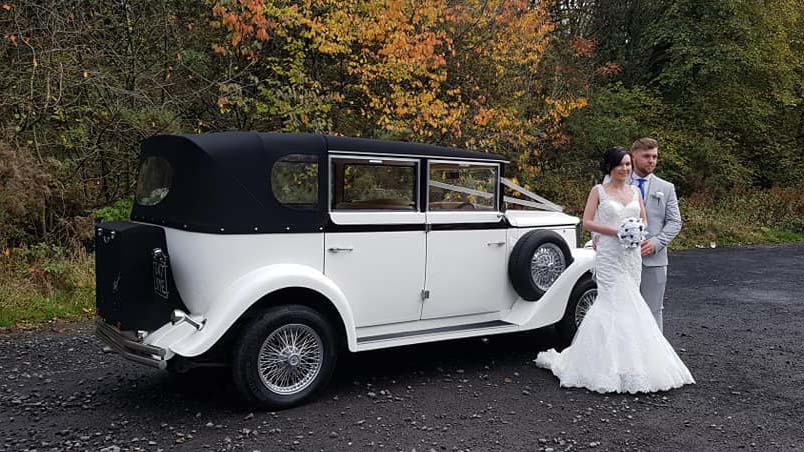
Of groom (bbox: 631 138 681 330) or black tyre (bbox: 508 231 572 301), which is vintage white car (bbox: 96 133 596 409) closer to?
black tyre (bbox: 508 231 572 301)

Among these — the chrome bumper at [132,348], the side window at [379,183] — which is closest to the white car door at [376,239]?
the side window at [379,183]

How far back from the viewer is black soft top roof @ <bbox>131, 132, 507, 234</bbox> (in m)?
4.52

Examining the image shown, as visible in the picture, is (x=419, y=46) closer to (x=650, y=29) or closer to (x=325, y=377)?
(x=325, y=377)

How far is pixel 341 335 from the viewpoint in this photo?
4.95m

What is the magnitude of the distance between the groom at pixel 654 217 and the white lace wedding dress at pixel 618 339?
0.17 metres

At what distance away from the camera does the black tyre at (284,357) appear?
4438mm

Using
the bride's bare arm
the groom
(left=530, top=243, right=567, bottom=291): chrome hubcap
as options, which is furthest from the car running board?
the groom

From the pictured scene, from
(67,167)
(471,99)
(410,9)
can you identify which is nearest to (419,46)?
(410,9)

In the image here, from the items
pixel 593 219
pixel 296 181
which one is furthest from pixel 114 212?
pixel 593 219

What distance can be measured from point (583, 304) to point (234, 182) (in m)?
3.46

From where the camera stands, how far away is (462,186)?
5684 millimetres

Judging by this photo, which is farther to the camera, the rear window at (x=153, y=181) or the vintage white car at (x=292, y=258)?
the rear window at (x=153, y=181)

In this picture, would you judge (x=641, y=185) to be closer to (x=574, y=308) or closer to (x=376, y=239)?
(x=574, y=308)

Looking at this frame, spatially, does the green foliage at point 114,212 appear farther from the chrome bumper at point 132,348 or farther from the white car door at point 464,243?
the white car door at point 464,243
